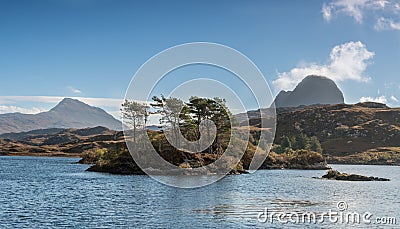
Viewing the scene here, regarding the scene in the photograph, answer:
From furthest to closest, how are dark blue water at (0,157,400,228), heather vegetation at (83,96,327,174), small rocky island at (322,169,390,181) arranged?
1. heather vegetation at (83,96,327,174)
2. small rocky island at (322,169,390,181)
3. dark blue water at (0,157,400,228)

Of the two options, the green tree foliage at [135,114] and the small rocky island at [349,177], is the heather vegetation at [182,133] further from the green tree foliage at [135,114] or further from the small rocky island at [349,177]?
the small rocky island at [349,177]

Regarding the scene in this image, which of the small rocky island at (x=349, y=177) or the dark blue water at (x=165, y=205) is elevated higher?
the small rocky island at (x=349, y=177)

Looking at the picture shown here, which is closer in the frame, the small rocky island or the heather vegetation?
the small rocky island

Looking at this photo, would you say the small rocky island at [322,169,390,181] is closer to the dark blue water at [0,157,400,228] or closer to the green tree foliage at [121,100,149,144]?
the dark blue water at [0,157,400,228]

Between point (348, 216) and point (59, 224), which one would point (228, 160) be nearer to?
point (348, 216)

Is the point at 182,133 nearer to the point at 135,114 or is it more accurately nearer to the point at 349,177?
the point at 135,114

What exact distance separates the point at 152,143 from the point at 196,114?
14054mm

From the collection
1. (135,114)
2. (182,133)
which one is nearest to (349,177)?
(182,133)

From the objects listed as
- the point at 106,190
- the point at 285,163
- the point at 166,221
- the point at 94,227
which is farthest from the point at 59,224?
the point at 285,163

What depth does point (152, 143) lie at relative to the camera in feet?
376

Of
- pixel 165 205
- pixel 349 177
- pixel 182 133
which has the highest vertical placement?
pixel 182 133

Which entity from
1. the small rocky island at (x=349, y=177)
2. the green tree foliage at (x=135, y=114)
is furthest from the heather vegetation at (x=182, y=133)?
the small rocky island at (x=349, y=177)

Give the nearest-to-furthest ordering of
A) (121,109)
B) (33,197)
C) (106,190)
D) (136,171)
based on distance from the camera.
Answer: (33,197), (106,190), (136,171), (121,109)

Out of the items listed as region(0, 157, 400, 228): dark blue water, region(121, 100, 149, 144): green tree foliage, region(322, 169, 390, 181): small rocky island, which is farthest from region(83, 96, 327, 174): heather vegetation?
region(0, 157, 400, 228): dark blue water
